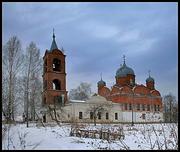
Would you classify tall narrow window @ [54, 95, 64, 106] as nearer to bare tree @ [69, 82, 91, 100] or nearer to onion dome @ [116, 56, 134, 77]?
onion dome @ [116, 56, 134, 77]

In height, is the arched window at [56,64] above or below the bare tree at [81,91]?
above

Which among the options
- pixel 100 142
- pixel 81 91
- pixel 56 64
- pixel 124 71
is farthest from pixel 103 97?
pixel 100 142

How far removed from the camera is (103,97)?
4694 cm

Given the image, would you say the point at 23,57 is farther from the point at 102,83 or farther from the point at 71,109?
the point at 102,83

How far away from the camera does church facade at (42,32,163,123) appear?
40469mm

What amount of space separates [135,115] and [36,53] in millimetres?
21946

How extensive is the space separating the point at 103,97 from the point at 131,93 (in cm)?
510

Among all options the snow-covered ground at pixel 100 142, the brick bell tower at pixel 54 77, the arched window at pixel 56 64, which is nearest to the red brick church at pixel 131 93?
the brick bell tower at pixel 54 77

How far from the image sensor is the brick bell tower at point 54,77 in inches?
1586

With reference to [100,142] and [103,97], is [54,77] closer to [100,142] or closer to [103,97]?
[103,97]

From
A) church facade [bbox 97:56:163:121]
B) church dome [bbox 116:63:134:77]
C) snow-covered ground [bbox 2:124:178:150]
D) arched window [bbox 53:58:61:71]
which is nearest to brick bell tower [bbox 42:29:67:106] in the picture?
arched window [bbox 53:58:61:71]

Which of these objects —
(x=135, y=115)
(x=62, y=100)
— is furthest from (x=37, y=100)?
(x=135, y=115)

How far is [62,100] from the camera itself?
4106 centimetres

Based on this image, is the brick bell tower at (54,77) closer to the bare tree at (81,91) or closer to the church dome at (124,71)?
the church dome at (124,71)
